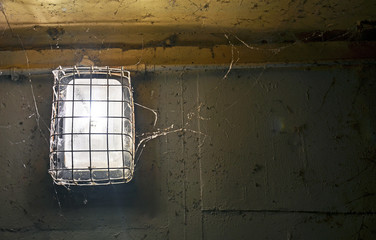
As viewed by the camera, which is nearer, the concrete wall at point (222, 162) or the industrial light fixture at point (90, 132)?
the industrial light fixture at point (90, 132)

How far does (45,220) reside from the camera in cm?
172

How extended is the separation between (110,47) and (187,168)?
3.50ft

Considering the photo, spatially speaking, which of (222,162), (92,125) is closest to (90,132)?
(92,125)

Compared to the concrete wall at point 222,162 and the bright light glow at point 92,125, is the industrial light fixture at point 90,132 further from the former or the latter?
the concrete wall at point 222,162

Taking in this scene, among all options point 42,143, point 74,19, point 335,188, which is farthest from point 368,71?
point 42,143

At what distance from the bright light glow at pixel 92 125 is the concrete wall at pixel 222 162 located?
0.26 m

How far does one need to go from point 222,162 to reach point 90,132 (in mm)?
861

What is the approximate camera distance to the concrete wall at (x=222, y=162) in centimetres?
173

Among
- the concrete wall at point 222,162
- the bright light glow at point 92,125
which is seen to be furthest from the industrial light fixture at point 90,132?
the concrete wall at point 222,162

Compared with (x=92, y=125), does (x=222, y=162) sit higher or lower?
lower

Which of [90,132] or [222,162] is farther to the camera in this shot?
[222,162]

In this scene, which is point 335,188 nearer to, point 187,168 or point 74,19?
point 187,168

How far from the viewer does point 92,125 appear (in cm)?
156

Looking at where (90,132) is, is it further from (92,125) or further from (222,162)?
(222,162)
